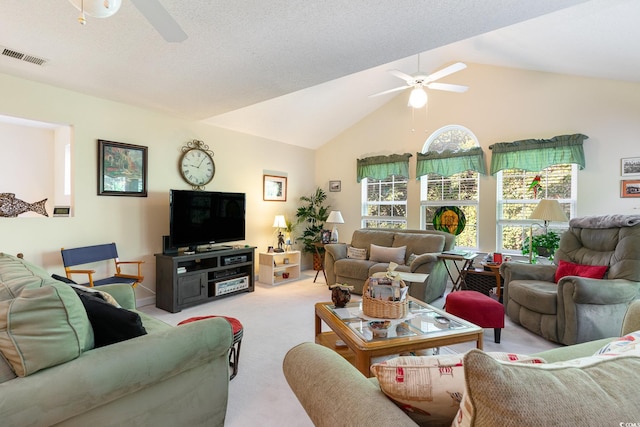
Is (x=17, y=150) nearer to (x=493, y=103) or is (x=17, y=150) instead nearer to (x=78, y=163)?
(x=78, y=163)

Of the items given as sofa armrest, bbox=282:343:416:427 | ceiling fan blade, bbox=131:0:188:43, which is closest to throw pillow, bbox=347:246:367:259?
sofa armrest, bbox=282:343:416:427

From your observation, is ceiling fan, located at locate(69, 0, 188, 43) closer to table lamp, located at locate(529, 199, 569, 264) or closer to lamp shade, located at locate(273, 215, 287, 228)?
lamp shade, located at locate(273, 215, 287, 228)

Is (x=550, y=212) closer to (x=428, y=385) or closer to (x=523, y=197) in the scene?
(x=523, y=197)

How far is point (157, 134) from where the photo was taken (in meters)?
4.00

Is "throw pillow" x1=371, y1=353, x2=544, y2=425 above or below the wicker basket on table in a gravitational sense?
above

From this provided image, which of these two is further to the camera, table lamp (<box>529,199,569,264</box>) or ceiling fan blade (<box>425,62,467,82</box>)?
table lamp (<box>529,199,569,264</box>)

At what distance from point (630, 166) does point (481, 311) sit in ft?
9.06

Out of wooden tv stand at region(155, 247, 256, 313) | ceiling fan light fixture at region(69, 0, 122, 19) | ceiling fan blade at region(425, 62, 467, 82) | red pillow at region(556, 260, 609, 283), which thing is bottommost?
wooden tv stand at region(155, 247, 256, 313)

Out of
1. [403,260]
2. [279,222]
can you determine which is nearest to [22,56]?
[279,222]

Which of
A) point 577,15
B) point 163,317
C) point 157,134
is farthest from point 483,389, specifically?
point 157,134

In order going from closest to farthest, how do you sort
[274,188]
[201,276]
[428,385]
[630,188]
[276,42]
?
1. [428,385]
2. [276,42]
3. [630,188]
4. [201,276]
5. [274,188]

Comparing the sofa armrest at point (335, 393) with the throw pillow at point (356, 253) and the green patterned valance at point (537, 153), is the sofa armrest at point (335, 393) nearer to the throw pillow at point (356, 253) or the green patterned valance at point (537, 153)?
the throw pillow at point (356, 253)

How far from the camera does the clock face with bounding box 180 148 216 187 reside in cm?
428

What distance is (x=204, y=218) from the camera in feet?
13.5
